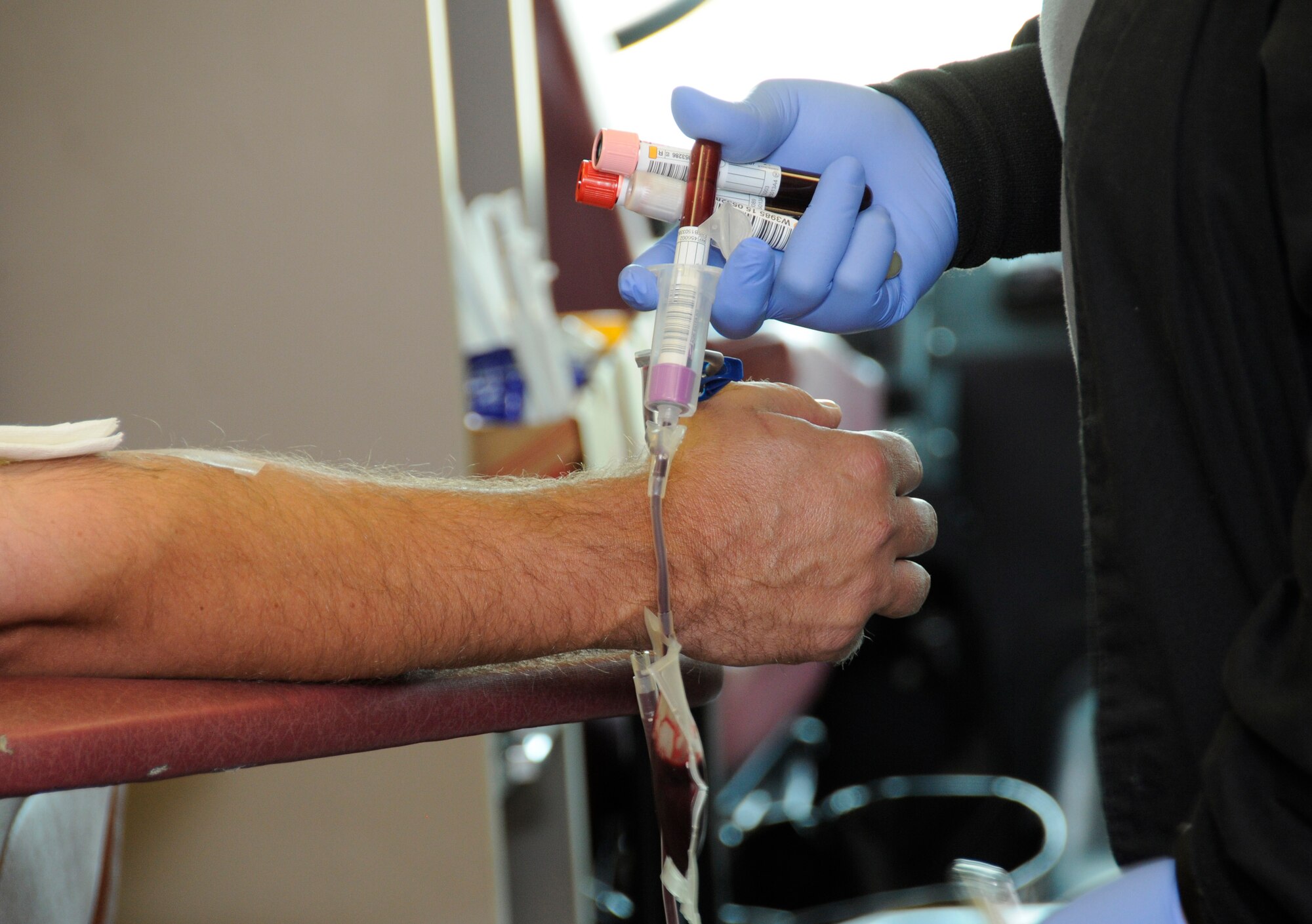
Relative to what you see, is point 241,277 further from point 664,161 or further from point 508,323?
point 664,161

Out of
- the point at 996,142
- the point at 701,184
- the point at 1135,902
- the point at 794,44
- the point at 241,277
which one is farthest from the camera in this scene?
the point at 794,44

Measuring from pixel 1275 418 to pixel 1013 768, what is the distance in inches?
84.3

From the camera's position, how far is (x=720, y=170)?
2.43 ft

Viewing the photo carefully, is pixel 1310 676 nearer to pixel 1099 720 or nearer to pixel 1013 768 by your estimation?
pixel 1099 720

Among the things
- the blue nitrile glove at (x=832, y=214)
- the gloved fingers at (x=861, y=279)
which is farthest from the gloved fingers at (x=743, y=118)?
the gloved fingers at (x=861, y=279)

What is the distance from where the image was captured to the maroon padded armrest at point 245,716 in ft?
1.48

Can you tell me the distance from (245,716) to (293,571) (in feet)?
0.34

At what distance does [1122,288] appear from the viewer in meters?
0.53

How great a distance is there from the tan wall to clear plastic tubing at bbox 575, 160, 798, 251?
0.53 m

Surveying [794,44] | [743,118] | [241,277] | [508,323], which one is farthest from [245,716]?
[794,44]

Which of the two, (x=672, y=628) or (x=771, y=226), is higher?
(x=771, y=226)

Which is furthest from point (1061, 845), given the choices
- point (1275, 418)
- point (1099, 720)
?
point (1275, 418)

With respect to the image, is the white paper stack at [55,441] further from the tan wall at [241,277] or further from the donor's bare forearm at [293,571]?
the tan wall at [241,277]

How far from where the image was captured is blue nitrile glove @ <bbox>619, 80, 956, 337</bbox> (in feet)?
2.39
